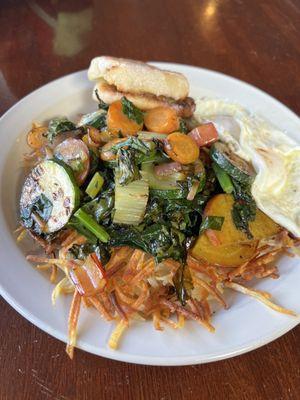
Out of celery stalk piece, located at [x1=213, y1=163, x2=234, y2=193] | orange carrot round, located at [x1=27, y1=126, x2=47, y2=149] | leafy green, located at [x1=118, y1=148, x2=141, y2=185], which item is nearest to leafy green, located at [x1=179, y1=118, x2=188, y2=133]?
celery stalk piece, located at [x1=213, y1=163, x2=234, y2=193]

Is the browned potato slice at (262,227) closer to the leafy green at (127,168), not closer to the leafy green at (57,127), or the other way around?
the leafy green at (127,168)

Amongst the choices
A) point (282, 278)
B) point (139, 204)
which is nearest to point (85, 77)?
point (139, 204)

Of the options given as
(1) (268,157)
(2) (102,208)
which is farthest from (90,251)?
(1) (268,157)

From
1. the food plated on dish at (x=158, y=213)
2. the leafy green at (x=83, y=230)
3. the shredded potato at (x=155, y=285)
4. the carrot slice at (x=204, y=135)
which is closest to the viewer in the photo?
the shredded potato at (x=155, y=285)

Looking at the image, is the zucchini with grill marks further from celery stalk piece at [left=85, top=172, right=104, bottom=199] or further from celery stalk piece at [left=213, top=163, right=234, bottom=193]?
celery stalk piece at [left=213, top=163, right=234, bottom=193]

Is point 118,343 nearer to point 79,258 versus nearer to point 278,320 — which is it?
point 79,258

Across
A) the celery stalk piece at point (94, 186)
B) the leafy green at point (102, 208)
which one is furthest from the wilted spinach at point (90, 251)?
the celery stalk piece at point (94, 186)
